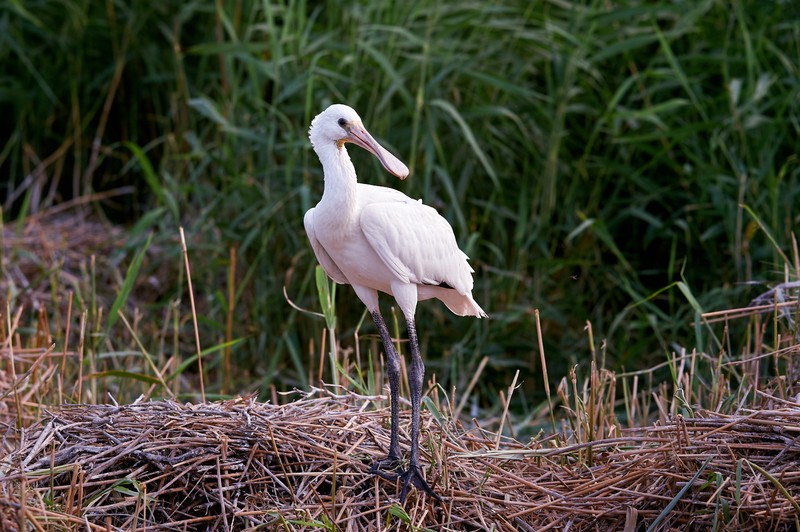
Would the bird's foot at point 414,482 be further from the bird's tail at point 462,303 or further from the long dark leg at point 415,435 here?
the bird's tail at point 462,303

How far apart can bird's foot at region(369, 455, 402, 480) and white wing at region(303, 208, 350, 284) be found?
0.65m

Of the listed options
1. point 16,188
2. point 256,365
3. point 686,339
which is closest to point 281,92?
point 256,365

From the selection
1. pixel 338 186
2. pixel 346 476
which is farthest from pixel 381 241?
pixel 346 476

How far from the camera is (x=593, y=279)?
17.9 ft

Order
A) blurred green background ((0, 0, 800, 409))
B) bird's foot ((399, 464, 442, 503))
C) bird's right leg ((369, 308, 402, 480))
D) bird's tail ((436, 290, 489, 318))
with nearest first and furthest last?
bird's foot ((399, 464, 442, 503)), bird's right leg ((369, 308, 402, 480)), bird's tail ((436, 290, 489, 318)), blurred green background ((0, 0, 800, 409))

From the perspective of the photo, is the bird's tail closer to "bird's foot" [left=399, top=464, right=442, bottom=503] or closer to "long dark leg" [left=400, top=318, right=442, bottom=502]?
"long dark leg" [left=400, top=318, right=442, bottom=502]

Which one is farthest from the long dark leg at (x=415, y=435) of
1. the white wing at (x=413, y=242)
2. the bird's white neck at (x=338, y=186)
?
the bird's white neck at (x=338, y=186)

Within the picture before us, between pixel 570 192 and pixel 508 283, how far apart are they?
1.97 feet

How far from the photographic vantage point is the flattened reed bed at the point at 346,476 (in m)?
2.84

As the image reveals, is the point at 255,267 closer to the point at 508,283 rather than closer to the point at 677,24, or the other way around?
the point at 508,283

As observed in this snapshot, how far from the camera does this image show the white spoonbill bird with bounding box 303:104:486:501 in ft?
10.8

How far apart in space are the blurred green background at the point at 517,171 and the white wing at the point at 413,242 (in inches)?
54.2

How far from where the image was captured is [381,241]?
3348mm

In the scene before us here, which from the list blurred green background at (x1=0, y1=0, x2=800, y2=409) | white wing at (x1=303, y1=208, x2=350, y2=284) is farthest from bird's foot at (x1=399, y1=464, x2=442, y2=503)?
blurred green background at (x1=0, y1=0, x2=800, y2=409)
